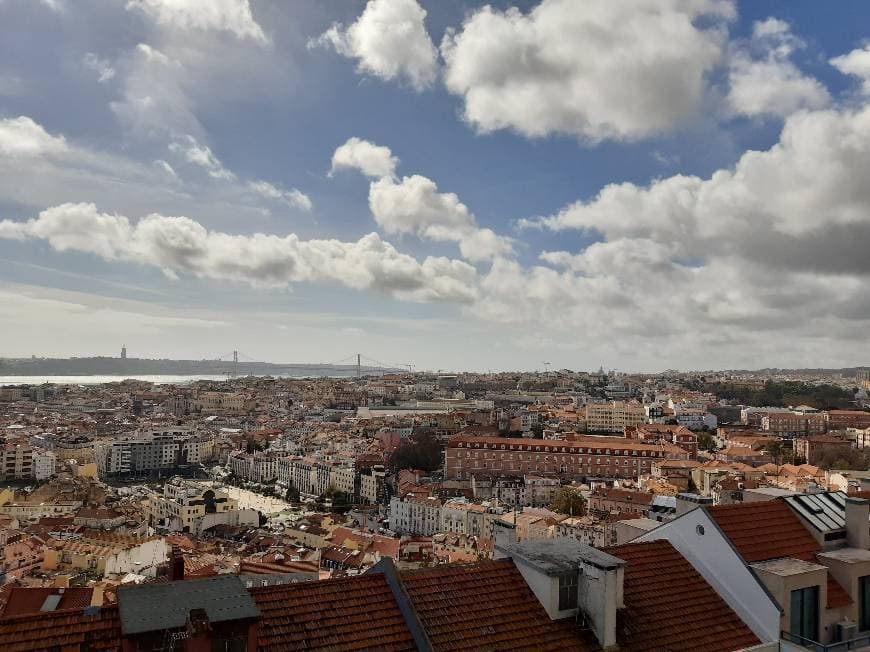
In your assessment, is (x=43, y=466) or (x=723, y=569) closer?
(x=723, y=569)

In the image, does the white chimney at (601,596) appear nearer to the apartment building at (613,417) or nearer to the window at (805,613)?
the window at (805,613)

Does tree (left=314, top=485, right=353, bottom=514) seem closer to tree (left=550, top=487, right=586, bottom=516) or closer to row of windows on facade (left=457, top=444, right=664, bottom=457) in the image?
row of windows on facade (left=457, top=444, right=664, bottom=457)

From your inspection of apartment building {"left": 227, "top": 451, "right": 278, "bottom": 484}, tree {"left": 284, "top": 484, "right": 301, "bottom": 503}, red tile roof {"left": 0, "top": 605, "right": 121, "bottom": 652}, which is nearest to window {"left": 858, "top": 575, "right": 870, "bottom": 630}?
red tile roof {"left": 0, "top": 605, "right": 121, "bottom": 652}

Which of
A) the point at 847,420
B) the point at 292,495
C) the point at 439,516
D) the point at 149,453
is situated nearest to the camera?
the point at 439,516

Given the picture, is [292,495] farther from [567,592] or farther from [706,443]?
[567,592]

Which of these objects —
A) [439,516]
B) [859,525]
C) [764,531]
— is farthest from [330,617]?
[439,516]

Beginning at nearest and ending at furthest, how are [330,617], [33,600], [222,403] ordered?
1. [330,617]
2. [33,600]
3. [222,403]

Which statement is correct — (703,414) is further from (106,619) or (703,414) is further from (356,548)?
(106,619)
